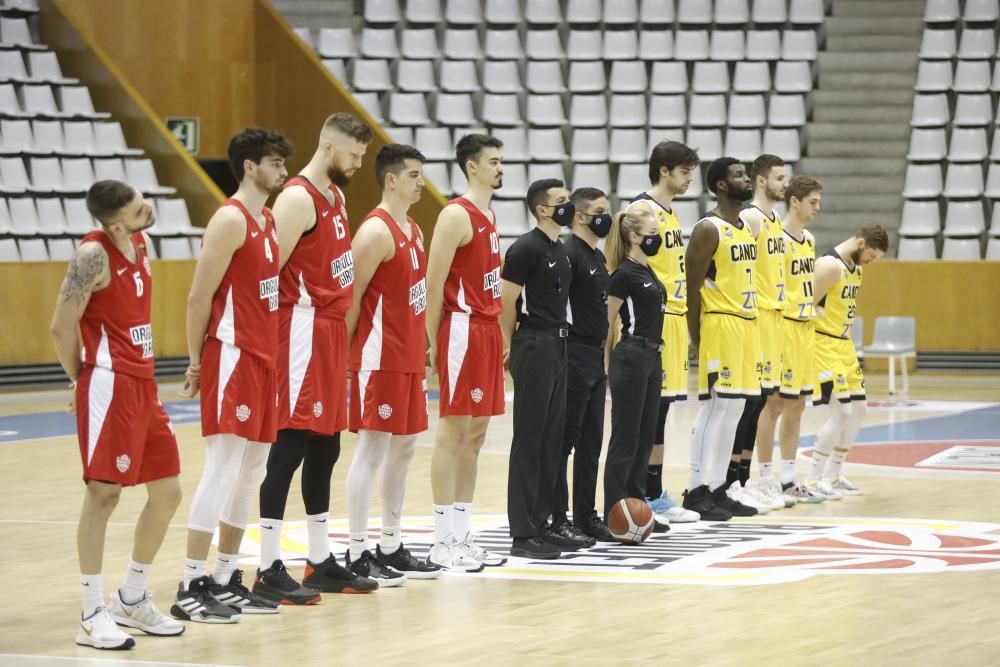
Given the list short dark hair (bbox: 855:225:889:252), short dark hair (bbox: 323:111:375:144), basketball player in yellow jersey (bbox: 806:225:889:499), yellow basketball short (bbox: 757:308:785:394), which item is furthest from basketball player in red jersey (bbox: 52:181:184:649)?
short dark hair (bbox: 855:225:889:252)

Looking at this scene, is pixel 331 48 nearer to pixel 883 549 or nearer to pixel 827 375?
pixel 827 375

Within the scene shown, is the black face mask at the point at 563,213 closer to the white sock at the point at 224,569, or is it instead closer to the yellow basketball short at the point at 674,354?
the yellow basketball short at the point at 674,354

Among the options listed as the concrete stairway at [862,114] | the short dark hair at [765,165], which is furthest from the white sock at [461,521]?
the concrete stairway at [862,114]

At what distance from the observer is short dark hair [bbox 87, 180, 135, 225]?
5.74 meters

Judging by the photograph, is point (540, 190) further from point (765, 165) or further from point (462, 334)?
point (765, 165)

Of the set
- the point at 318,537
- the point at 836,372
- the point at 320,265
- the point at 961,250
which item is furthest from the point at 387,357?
the point at 961,250

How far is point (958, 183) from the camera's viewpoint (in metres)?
19.1

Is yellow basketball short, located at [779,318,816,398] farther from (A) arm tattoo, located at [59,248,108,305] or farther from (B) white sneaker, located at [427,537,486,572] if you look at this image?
(A) arm tattoo, located at [59,248,108,305]

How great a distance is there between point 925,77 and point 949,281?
11.4 ft

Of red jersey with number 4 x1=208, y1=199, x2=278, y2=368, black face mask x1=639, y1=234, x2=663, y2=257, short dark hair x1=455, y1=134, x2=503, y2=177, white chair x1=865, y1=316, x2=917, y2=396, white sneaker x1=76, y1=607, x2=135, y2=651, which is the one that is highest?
short dark hair x1=455, y1=134, x2=503, y2=177

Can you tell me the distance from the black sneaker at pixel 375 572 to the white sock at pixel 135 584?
1.21 meters

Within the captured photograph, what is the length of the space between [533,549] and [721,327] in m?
2.10

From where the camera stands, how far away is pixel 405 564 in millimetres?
7133

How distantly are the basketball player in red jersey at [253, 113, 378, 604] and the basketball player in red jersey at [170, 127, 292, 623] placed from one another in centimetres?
24
